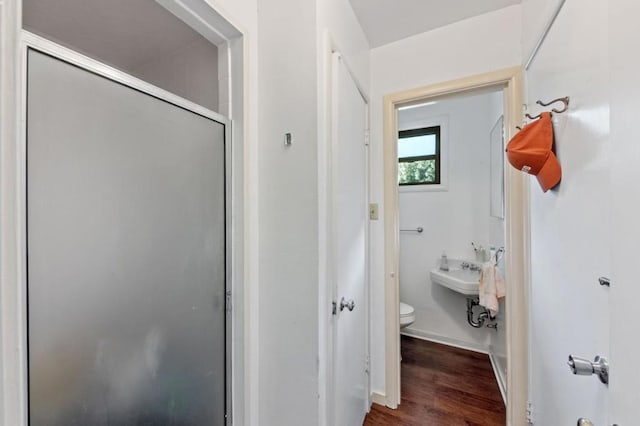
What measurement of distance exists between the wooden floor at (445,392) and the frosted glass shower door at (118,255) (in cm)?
135

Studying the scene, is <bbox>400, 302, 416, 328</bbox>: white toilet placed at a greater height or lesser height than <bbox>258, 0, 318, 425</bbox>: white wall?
lesser

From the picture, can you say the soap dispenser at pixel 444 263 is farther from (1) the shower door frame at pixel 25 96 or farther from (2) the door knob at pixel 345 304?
(1) the shower door frame at pixel 25 96

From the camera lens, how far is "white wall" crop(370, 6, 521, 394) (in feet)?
5.14

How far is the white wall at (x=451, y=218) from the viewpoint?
2643 millimetres

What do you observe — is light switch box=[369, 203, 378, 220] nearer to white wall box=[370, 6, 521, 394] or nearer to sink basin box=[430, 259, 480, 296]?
white wall box=[370, 6, 521, 394]

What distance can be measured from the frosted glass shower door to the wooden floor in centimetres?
135

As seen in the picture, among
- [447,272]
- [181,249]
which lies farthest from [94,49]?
[447,272]

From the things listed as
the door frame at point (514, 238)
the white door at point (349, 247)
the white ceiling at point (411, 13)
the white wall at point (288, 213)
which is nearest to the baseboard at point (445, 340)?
the door frame at point (514, 238)

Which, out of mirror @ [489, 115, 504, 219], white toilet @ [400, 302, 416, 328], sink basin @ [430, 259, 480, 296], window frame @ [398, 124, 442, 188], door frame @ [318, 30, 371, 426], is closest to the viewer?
door frame @ [318, 30, 371, 426]

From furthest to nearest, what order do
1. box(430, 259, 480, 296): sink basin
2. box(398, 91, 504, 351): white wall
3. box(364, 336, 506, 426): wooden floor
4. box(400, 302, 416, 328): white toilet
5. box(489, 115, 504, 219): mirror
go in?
box(398, 91, 504, 351): white wall < box(400, 302, 416, 328): white toilet < box(430, 259, 480, 296): sink basin < box(489, 115, 504, 219): mirror < box(364, 336, 506, 426): wooden floor

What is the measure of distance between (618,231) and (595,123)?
50 centimetres

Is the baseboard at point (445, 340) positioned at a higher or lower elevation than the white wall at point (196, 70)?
lower

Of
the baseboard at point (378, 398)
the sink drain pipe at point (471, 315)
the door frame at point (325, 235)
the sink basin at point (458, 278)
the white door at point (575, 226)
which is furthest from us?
the sink drain pipe at point (471, 315)

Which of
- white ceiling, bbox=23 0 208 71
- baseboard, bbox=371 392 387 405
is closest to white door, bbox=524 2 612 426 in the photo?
baseboard, bbox=371 392 387 405
